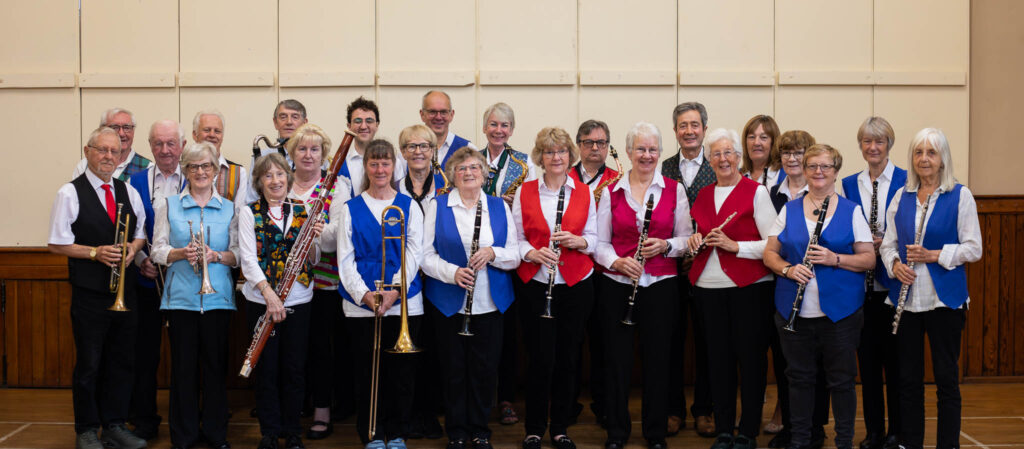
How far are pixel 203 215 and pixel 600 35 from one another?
9.78 ft

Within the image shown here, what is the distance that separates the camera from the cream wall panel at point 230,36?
19.0 feet

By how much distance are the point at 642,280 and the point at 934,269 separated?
1.21 meters

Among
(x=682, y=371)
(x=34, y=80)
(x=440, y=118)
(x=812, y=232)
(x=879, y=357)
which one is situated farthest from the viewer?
(x=34, y=80)

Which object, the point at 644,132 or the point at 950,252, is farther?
the point at 644,132

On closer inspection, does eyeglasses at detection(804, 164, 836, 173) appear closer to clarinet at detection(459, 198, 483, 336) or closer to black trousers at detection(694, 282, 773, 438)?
black trousers at detection(694, 282, 773, 438)

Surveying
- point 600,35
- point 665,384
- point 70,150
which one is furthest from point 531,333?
point 70,150

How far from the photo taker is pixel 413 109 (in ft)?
19.1

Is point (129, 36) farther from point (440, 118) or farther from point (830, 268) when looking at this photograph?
point (830, 268)

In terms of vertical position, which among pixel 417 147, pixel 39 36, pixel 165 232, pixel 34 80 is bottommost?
pixel 165 232

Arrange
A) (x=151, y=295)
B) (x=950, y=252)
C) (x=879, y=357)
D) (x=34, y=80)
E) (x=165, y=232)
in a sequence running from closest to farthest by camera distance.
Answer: (x=950, y=252)
(x=165, y=232)
(x=879, y=357)
(x=151, y=295)
(x=34, y=80)

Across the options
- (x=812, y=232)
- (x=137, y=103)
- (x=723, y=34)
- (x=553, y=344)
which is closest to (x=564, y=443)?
(x=553, y=344)

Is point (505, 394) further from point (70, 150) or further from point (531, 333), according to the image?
point (70, 150)

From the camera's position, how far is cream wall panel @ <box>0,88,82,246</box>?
5.79m

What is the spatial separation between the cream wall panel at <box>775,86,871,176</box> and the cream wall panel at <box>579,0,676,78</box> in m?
0.81
